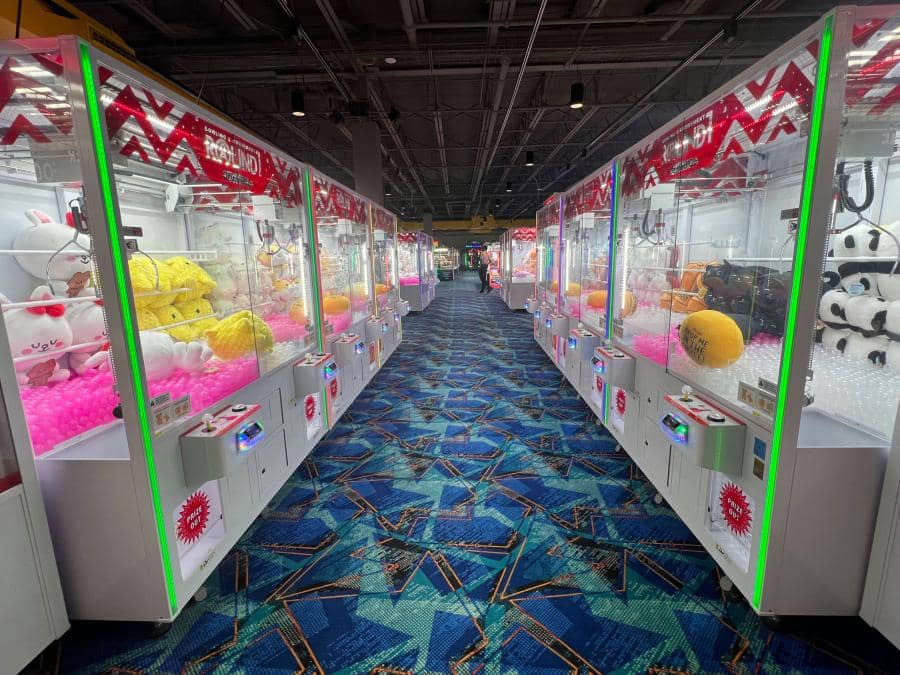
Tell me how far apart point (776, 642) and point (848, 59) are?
2.19 meters

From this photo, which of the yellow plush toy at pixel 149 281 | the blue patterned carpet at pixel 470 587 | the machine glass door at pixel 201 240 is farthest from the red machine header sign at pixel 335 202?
the blue patterned carpet at pixel 470 587

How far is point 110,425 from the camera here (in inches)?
82.1

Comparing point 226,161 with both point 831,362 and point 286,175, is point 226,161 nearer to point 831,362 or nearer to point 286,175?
point 286,175

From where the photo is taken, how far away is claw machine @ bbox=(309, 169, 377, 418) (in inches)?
145

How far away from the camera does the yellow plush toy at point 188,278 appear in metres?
2.32

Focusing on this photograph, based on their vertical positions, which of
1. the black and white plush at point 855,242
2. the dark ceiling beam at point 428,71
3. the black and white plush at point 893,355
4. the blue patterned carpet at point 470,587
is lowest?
the blue patterned carpet at point 470,587

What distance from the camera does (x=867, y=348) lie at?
6.61 ft

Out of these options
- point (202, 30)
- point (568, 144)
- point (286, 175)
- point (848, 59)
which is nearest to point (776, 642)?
point (848, 59)

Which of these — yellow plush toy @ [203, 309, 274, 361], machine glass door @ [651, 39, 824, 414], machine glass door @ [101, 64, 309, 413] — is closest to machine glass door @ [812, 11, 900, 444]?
machine glass door @ [651, 39, 824, 414]

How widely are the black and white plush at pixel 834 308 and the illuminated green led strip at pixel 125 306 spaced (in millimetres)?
3109

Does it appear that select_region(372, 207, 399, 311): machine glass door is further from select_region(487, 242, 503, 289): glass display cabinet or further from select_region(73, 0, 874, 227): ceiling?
select_region(487, 242, 503, 289): glass display cabinet

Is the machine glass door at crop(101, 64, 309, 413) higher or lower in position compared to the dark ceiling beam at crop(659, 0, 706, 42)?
lower

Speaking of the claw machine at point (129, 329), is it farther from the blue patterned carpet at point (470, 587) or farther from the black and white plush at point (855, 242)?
the black and white plush at point (855, 242)

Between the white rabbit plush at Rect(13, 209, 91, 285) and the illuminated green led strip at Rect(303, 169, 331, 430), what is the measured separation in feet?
4.89
